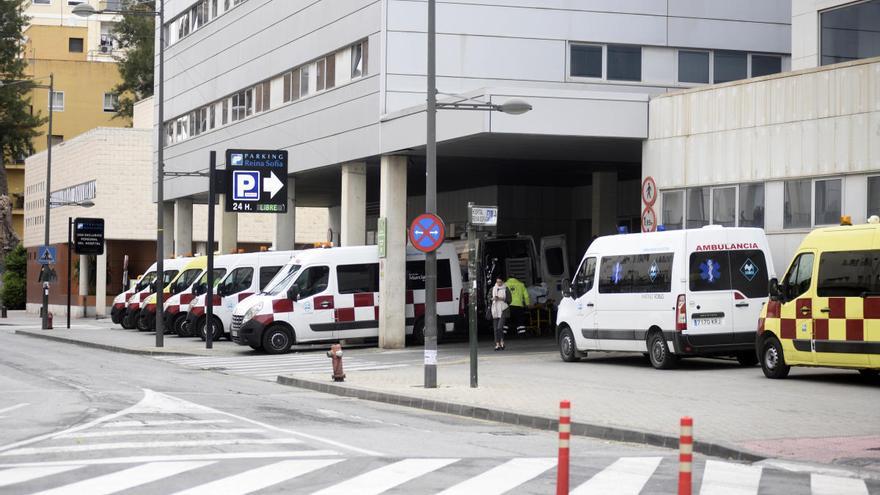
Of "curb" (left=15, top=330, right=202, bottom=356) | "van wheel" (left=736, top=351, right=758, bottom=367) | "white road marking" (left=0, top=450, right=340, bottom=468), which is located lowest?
"curb" (left=15, top=330, right=202, bottom=356)

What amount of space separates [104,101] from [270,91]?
54.3 metres

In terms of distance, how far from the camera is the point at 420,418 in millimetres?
17594

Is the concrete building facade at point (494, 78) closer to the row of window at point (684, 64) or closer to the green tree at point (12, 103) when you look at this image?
the row of window at point (684, 64)

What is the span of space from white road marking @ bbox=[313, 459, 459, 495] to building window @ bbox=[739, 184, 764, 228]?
15348 mm

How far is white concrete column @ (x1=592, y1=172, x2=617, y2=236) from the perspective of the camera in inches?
1587

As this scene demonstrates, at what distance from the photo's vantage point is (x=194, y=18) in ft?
171

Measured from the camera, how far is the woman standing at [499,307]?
31.2 m

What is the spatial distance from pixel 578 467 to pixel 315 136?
27.9m

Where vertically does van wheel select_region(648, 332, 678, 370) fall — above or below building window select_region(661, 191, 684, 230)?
below

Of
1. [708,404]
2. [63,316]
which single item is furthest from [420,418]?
[63,316]

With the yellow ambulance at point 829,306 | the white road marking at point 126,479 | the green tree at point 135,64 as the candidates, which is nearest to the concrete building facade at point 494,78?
the yellow ambulance at point 829,306

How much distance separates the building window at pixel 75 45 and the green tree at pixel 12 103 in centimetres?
1567

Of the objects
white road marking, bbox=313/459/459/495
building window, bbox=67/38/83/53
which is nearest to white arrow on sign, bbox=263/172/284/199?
white road marking, bbox=313/459/459/495

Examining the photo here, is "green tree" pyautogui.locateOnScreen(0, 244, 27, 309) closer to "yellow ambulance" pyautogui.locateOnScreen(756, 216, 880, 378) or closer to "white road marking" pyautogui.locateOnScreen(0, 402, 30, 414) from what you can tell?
"white road marking" pyautogui.locateOnScreen(0, 402, 30, 414)
